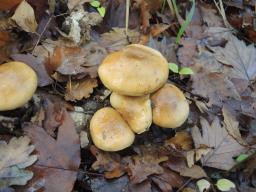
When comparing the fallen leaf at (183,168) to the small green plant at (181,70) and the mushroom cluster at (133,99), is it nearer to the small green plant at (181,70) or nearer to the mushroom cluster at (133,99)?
the mushroom cluster at (133,99)

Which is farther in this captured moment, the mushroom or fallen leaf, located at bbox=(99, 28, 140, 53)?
fallen leaf, located at bbox=(99, 28, 140, 53)

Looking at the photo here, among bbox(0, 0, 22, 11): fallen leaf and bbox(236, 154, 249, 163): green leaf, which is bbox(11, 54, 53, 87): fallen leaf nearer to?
bbox(0, 0, 22, 11): fallen leaf

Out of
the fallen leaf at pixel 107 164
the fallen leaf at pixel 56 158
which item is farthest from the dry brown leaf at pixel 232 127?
the fallen leaf at pixel 56 158

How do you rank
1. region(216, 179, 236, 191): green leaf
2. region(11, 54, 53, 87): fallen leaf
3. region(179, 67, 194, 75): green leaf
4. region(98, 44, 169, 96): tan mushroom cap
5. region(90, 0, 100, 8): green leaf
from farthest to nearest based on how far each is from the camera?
region(90, 0, 100, 8): green leaf, region(179, 67, 194, 75): green leaf, region(11, 54, 53, 87): fallen leaf, region(216, 179, 236, 191): green leaf, region(98, 44, 169, 96): tan mushroom cap

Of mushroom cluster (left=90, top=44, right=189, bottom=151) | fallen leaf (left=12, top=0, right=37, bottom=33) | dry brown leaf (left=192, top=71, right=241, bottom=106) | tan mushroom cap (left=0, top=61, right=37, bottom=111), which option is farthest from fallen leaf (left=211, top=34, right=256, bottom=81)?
tan mushroom cap (left=0, top=61, right=37, bottom=111)

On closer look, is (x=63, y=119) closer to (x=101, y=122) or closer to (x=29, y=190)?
(x=101, y=122)
